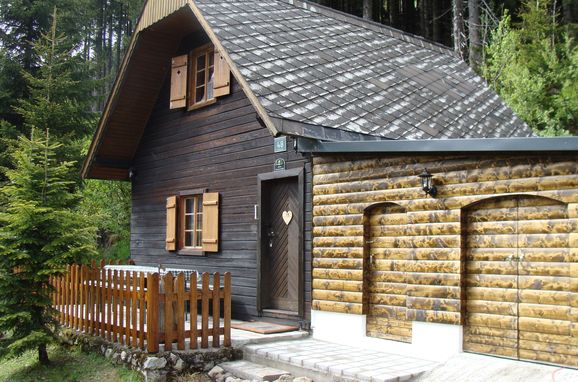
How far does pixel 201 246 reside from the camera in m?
11.3

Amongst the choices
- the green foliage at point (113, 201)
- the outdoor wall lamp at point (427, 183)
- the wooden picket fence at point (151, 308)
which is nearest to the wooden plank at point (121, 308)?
the wooden picket fence at point (151, 308)

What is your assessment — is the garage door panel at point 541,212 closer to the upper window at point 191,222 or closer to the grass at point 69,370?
the grass at point 69,370

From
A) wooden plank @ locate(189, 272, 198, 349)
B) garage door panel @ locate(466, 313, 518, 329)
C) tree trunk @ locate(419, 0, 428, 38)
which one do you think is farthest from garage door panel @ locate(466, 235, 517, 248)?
tree trunk @ locate(419, 0, 428, 38)

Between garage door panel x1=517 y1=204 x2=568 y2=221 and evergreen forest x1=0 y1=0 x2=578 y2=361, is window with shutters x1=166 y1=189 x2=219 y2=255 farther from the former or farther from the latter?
garage door panel x1=517 y1=204 x2=568 y2=221

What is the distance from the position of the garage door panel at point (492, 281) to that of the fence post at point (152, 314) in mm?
3656

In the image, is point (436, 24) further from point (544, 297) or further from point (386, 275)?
point (544, 297)

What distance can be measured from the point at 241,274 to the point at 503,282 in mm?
4740

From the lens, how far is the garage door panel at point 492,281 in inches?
251

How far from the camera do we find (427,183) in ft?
22.8

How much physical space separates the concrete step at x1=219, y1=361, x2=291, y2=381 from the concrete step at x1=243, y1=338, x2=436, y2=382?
0.33 feet

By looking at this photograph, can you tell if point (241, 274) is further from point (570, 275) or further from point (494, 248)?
point (570, 275)

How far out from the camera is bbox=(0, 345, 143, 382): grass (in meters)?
7.74

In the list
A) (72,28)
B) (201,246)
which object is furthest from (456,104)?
(72,28)

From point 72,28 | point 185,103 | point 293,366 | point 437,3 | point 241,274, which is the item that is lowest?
point 293,366
